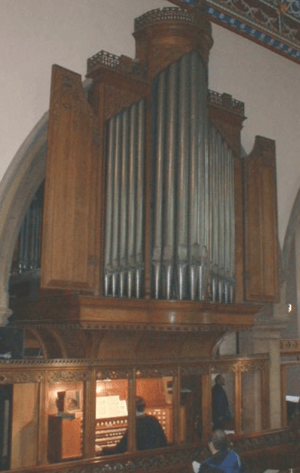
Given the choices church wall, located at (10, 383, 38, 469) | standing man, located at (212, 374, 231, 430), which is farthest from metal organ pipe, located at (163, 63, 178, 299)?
standing man, located at (212, 374, 231, 430)

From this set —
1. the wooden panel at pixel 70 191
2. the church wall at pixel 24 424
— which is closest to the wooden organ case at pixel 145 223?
the wooden panel at pixel 70 191

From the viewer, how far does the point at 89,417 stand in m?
5.86

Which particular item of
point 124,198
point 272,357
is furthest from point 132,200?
point 272,357

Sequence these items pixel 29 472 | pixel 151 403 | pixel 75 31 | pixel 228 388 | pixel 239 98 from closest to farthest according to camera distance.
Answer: pixel 29 472 < pixel 75 31 < pixel 151 403 < pixel 239 98 < pixel 228 388

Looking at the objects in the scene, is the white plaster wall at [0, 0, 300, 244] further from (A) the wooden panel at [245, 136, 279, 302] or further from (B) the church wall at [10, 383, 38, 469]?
(B) the church wall at [10, 383, 38, 469]

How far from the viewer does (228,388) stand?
914 cm

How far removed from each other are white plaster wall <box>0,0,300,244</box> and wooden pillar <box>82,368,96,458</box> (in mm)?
2154

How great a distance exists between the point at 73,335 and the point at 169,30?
10.7 ft

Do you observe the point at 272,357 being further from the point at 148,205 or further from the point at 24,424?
the point at 24,424

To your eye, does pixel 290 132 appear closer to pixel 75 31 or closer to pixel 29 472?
pixel 75 31

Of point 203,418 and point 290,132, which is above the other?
point 290,132

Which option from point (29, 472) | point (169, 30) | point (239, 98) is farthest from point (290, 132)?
point (29, 472)

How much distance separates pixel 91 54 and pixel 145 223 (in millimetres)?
1948

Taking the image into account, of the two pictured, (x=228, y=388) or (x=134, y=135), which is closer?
(x=134, y=135)
